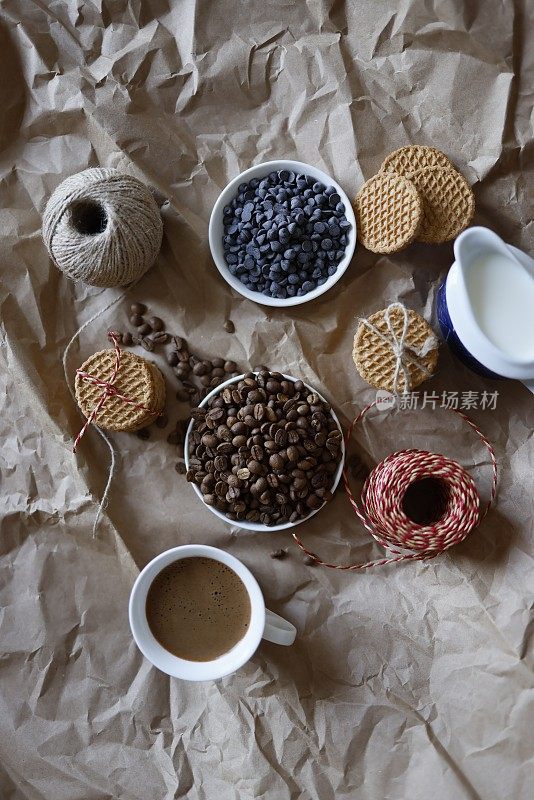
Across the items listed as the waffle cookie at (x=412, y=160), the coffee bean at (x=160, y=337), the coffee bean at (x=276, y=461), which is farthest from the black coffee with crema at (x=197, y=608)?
the waffle cookie at (x=412, y=160)

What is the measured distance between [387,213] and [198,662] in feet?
3.39

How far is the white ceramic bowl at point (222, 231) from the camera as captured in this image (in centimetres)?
155

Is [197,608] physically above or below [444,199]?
A: below

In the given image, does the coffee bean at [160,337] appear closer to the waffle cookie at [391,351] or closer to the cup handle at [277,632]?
the waffle cookie at [391,351]

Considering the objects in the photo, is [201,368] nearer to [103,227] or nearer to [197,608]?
[103,227]

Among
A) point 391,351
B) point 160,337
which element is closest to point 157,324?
point 160,337

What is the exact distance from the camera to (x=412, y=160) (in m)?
1.56

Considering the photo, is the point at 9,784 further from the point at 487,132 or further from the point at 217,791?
the point at 487,132

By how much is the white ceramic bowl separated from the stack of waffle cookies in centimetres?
4

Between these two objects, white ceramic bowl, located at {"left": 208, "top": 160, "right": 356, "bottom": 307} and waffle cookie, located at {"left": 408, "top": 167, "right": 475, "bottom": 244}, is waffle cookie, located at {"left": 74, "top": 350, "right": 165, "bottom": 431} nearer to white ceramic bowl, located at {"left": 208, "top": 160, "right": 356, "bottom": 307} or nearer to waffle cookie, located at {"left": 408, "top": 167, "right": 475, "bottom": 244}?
white ceramic bowl, located at {"left": 208, "top": 160, "right": 356, "bottom": 307}

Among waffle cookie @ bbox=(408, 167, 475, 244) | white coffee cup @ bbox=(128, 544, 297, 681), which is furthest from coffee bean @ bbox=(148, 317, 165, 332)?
waffle cookie @ bbox=(408, 167, 475, 244)

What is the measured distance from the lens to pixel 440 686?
1514 mm

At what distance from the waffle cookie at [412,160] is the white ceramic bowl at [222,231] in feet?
0.41

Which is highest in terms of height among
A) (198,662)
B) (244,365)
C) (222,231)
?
(222,231)
